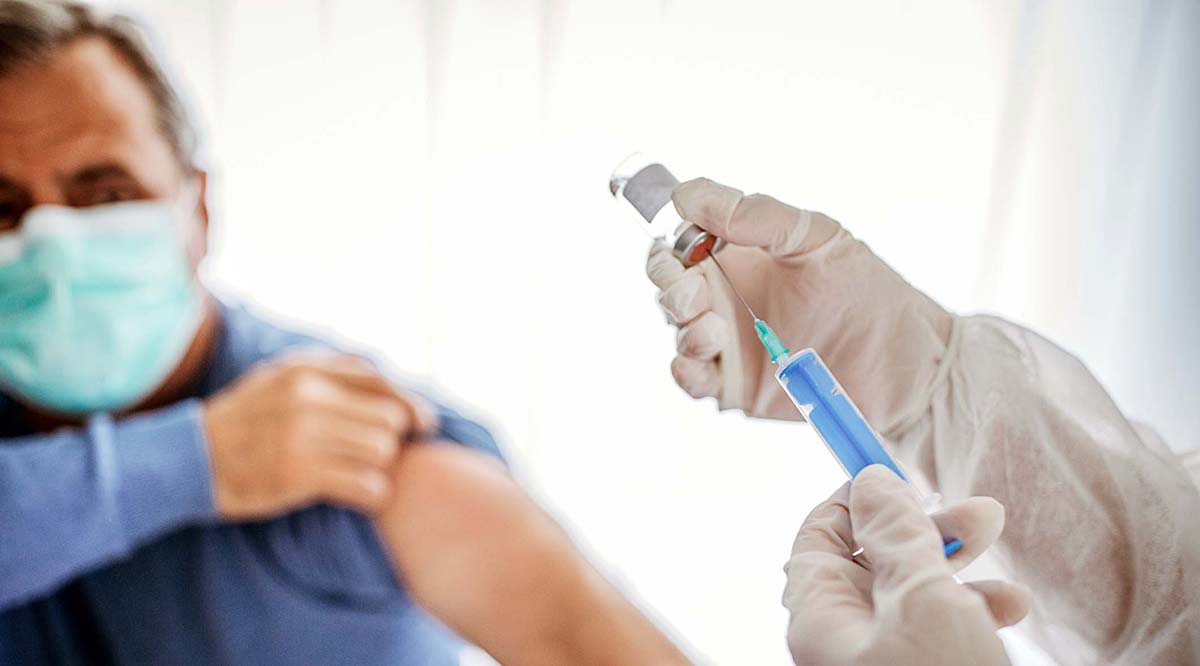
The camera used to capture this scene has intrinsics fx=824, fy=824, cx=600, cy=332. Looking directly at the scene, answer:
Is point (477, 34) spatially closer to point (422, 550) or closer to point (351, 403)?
point (351, 403)

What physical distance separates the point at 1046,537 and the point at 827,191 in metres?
0.49

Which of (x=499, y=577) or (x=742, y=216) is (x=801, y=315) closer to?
(x=742, y=216)

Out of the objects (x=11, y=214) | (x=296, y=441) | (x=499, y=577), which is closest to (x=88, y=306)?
(x=11, y=214)

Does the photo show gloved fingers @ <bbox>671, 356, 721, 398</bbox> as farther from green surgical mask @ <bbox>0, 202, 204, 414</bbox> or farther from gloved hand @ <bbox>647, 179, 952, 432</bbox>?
green surgical mask @ <bbox>0, 202, 204, 414</bbox>

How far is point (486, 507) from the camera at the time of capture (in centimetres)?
97

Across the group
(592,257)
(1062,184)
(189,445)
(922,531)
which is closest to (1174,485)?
(922,531)

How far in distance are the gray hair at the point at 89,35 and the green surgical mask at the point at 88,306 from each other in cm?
11

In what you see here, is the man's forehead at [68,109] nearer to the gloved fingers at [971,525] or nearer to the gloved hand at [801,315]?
the gloved hand at [801,315]

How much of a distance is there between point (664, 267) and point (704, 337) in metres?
0.09

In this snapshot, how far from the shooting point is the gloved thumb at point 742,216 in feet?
2.73

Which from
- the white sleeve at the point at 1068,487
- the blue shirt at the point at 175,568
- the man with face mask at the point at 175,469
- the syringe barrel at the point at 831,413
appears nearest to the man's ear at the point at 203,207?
the man with face mask at the point at 175,469

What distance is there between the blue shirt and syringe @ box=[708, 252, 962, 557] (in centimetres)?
53

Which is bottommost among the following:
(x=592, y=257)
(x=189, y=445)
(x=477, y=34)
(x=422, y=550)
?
(x=422, y=550)

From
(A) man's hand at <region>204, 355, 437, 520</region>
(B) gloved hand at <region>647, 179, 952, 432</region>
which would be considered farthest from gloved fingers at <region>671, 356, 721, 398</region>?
(A) man's hand at <region>204, 355, 437, 520</region>
